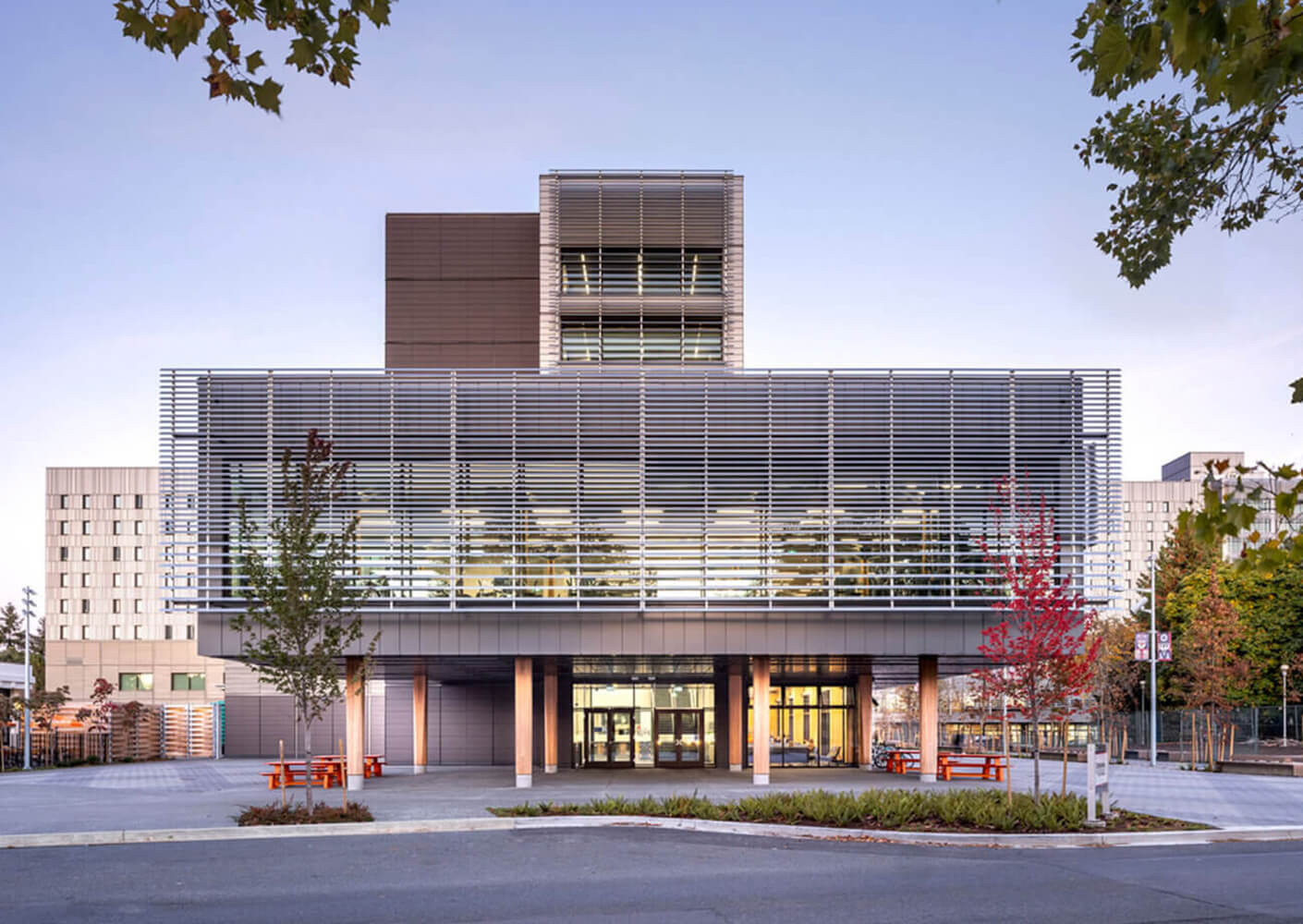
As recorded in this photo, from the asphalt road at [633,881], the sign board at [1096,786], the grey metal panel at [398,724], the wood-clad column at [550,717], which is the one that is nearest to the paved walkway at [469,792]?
the wood-clad column at [550,717]

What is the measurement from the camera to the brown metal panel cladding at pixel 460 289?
41.0 m

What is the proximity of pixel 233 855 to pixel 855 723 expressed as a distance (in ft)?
79.9

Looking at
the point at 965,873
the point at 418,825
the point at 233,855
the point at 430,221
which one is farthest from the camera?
the point at 430,221

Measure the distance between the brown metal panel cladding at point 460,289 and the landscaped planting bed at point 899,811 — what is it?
864 inches

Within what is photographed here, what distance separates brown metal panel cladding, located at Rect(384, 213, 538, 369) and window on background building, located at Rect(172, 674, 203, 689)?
48.8 metres

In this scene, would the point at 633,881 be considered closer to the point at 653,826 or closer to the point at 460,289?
the point at 653,826

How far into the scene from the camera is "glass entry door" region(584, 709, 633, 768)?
119ft

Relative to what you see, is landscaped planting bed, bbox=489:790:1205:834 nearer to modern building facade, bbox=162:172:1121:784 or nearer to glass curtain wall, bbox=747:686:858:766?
modern building facade, bbox=162:172:1121:784

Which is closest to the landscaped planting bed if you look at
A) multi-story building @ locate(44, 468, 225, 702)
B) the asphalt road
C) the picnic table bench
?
the asphalt road

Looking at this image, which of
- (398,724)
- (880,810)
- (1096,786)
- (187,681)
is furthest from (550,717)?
(187,681)

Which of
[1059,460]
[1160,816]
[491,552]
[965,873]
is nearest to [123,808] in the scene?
[491,552]

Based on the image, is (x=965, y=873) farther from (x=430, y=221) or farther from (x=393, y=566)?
(x=430, y=221)

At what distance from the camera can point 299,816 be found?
70.5ft

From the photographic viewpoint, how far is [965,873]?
15547 millimetres
